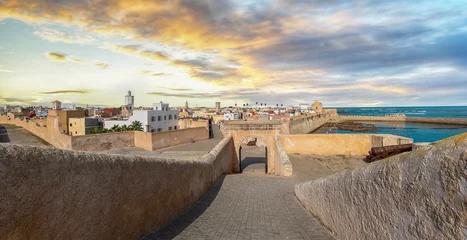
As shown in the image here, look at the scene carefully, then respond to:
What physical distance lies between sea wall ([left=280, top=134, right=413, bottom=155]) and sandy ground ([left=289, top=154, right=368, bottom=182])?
69 cm

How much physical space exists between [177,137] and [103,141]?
26.5ft

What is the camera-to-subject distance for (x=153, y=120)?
4259cm

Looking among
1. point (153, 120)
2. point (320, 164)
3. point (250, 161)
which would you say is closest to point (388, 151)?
point (320, 164)

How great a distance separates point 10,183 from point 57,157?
47 cm

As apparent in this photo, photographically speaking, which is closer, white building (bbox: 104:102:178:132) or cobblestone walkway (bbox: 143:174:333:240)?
cobblestone walkway (bbox: 143:174:333:240)

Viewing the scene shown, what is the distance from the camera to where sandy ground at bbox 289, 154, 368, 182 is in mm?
13173

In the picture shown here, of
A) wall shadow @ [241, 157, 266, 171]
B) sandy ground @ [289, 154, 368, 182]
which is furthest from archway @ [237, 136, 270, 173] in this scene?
sandy ground @ [289, 154, 368, 182]

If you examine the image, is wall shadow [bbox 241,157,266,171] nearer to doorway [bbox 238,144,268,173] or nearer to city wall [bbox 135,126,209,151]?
doorway [bbox 238,144,268,173]

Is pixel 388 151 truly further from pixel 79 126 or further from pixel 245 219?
pixel 79 126

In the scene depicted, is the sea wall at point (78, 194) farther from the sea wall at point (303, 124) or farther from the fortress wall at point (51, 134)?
the sea wall at point (303, 124)

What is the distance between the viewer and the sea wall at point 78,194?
2135 mm

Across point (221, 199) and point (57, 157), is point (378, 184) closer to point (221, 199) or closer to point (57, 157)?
point (57, 157)

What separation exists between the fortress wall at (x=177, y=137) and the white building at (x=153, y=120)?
8.42m

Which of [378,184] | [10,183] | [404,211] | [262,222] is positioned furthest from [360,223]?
[10,183]
